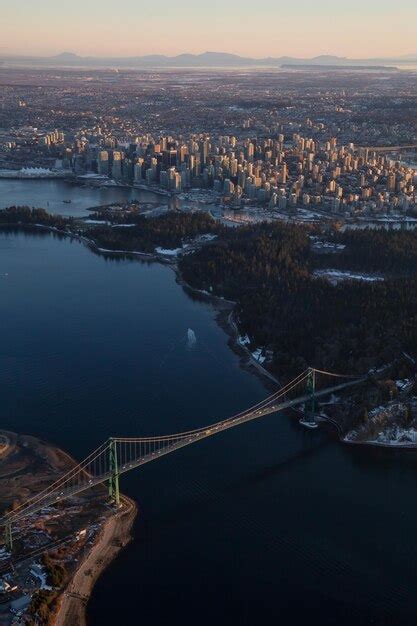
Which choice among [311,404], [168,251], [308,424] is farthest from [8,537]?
[168,251]

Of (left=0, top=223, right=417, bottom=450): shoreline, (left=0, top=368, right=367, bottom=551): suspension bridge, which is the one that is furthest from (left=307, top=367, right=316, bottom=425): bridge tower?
(left=0, top=223, right=417, bottom=450): shoreline

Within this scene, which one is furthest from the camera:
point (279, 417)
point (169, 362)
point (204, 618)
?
point (169, 362)

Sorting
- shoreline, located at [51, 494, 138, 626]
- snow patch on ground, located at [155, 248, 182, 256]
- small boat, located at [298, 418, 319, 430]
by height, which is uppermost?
snow patch on ground, located at [155, 248, 182, 256]

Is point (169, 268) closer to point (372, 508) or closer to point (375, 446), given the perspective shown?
point (375, 446)

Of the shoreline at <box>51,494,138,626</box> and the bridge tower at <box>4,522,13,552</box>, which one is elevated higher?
the bridge tower at <box>4,522,13,552</box>

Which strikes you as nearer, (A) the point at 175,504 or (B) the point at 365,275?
(A) the point at 175,504

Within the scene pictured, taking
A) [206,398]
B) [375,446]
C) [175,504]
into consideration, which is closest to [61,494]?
[175,504]

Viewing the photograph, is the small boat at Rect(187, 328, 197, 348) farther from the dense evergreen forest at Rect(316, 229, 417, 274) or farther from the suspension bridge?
the dense evergreen forest at Rect(316, 229, 417, 274)
